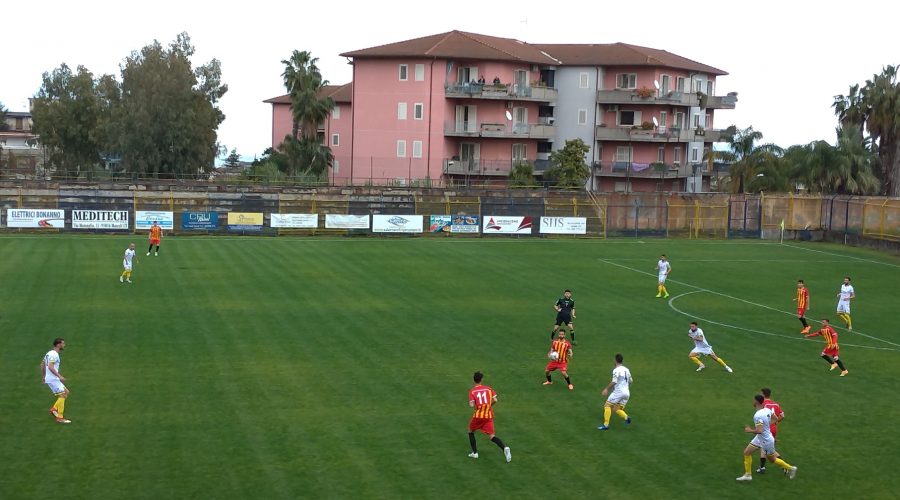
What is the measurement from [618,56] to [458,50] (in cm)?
1615

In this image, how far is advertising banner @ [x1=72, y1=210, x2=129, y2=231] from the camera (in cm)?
5981

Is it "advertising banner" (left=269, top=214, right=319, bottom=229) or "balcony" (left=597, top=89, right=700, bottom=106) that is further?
"balcony" (left=597, top=89, right=700, bottom=106)

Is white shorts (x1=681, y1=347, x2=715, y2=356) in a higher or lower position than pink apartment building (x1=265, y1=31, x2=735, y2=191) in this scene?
lower

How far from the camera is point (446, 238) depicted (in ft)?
210

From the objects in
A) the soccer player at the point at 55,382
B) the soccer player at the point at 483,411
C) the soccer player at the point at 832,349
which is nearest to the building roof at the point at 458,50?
the soccer player at the point at 832,349

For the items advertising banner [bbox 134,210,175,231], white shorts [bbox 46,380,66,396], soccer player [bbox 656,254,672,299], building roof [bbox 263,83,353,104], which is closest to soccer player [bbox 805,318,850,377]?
soccer player [bbox 656,254,672,299]

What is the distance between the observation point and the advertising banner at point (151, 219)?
6094 centimetres

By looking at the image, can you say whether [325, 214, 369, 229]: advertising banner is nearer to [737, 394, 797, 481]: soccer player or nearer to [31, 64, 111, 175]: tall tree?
[31, 64, 111, 175]: tall tree

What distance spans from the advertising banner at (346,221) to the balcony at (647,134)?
3321cm

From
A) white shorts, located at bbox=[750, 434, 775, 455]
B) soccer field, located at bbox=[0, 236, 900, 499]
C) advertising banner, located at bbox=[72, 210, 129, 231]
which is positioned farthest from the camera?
advertising banner, located at bbox=[72, 210, 129, 231]

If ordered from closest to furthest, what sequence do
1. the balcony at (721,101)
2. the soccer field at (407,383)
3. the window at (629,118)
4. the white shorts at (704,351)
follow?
the soccer field at (407,383) → the white shorts at (704,351) → the window at (629,118) → the balcony at (721,101)

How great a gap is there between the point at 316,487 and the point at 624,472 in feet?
19.1

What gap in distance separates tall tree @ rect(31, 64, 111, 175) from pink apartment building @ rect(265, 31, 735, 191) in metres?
26.3

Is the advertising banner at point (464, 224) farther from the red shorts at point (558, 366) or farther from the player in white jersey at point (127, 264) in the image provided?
the red shorts at point (558, 366)
